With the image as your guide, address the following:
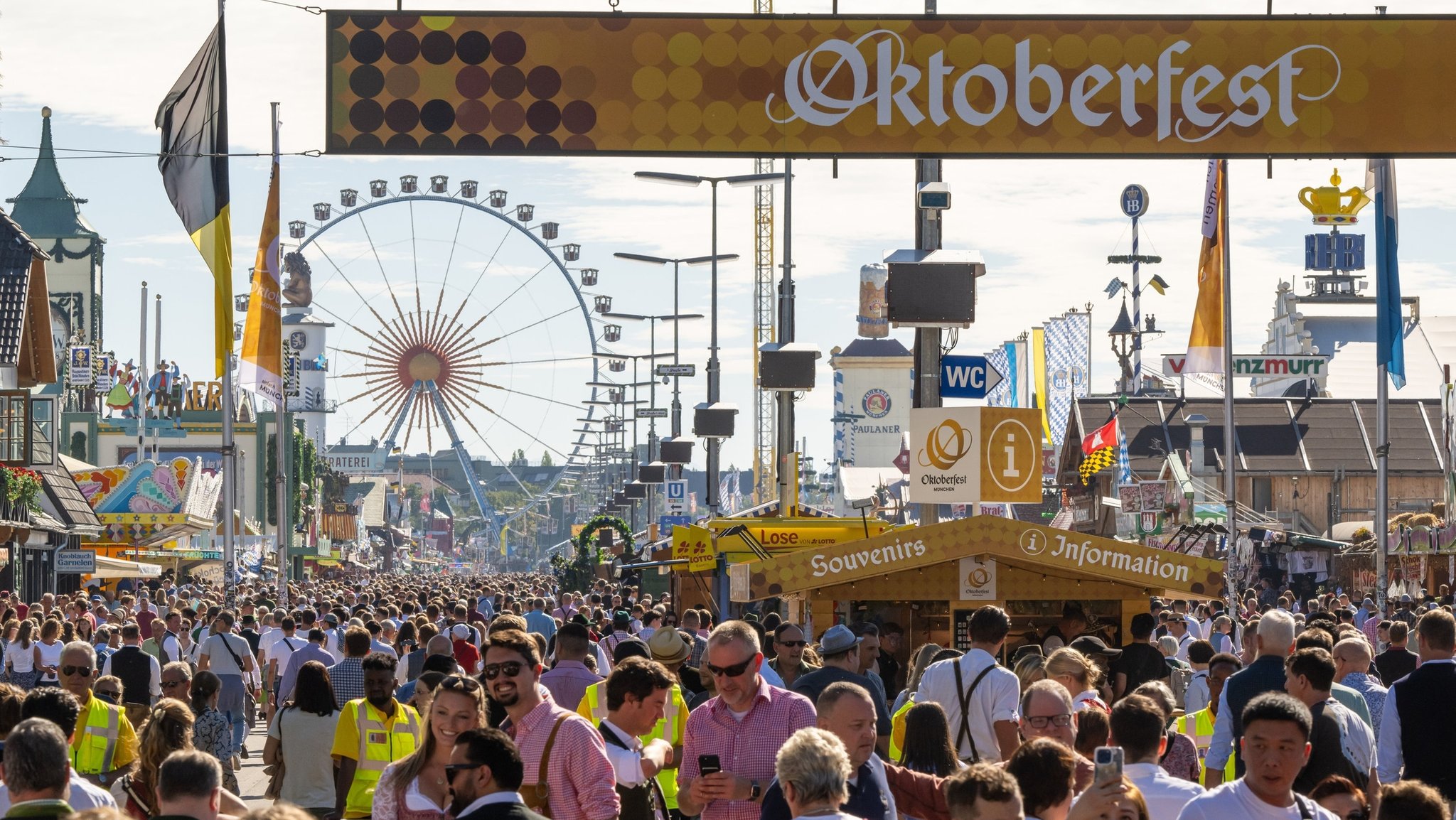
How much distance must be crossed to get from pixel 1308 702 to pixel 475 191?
70076 mm

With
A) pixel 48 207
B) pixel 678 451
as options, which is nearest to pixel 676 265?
pixel 678 451

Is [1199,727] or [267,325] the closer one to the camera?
[1199,727]

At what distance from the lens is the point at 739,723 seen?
24.2 feet

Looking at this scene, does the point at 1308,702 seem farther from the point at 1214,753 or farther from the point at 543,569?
the point at 543,569

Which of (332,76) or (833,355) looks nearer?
(332,76)

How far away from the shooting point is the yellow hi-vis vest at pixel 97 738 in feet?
31.3

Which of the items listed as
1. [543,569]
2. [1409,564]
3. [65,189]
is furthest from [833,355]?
[1409,564]

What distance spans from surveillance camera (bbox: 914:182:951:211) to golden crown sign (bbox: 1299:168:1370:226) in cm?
5152

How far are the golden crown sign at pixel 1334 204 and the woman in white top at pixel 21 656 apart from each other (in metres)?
54.7

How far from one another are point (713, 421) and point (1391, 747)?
25.9 meters

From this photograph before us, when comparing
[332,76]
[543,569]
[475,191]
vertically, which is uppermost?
[475,191]

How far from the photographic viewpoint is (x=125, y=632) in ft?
48.6

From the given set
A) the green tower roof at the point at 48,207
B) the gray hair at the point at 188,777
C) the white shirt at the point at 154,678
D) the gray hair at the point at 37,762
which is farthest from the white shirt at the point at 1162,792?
the green tower roof at the point at 48,207

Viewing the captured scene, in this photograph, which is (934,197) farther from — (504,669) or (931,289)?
(504,669)
